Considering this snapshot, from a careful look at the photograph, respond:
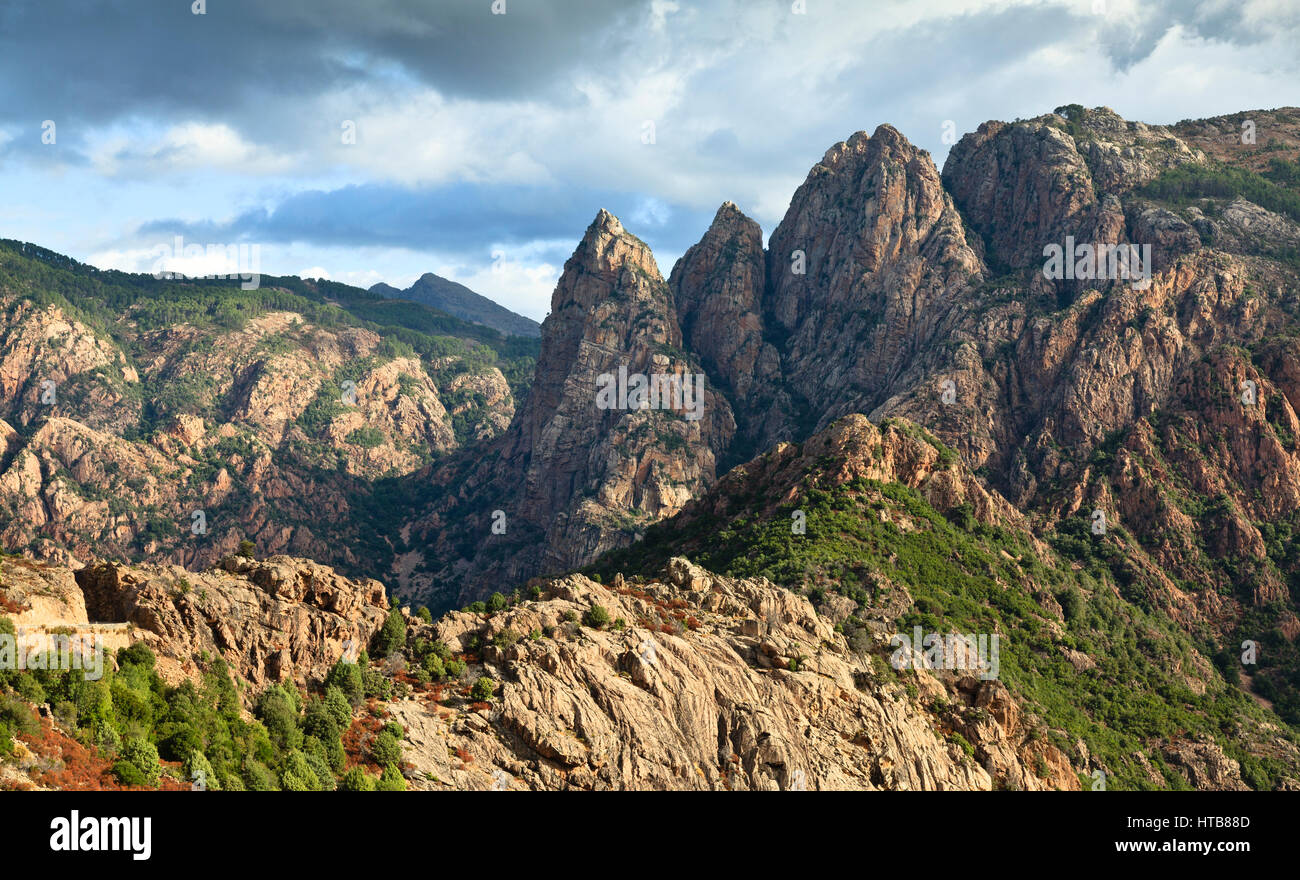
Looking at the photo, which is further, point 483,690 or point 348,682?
point 483,690

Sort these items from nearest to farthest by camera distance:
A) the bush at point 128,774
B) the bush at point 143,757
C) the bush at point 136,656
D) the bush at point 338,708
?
1. the bush at point 128,774
2. the bush at point 143,757
3. the bush at point 136,656
4. the bush at point 338,708

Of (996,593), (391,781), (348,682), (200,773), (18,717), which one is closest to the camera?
(18,717)

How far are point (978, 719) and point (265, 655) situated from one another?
203 ft

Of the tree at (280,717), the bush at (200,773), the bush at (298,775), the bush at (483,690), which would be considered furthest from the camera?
the bush at (483,690)

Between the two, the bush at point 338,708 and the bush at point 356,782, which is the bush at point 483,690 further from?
the bush at point 356,782

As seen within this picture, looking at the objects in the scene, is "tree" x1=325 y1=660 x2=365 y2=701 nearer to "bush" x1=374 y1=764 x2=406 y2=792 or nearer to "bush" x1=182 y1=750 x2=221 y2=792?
"bush" x1=374 y1=764 x2=406 y2=792

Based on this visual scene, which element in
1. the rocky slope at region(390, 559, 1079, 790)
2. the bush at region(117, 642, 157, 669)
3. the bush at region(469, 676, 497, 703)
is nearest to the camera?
the bush at region(117, 642, 157, 669)

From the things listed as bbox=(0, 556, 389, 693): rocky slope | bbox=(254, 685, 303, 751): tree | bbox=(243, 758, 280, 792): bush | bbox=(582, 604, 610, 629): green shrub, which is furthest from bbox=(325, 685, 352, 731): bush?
bbox=(582, 604, 610, 629): green shrub

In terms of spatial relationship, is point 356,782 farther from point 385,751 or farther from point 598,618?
point 598,618

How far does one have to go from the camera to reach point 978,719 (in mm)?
96875

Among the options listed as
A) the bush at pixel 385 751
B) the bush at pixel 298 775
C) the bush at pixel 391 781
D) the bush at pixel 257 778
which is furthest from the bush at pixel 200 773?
the bush at pixel 385 751

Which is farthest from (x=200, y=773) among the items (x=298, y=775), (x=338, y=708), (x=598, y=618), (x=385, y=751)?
(x=598, y=618)

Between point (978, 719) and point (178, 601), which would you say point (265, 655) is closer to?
point (178, 601)

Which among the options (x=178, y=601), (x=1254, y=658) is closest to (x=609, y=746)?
(x=178, y=601)
